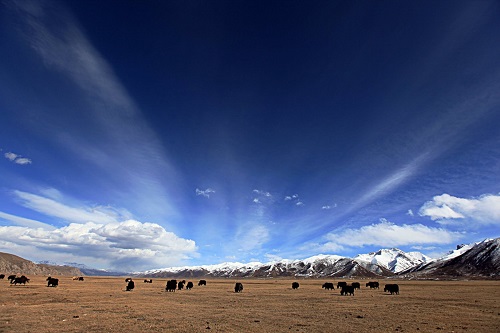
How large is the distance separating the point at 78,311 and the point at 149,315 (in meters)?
7.13

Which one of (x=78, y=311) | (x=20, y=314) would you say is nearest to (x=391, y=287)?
(x=78, y=311)

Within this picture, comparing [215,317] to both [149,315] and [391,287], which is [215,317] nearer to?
A: [149,315]

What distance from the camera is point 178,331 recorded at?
19.1m

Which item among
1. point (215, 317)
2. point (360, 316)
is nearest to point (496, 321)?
point (360, 316)

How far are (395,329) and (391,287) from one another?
1621 inches

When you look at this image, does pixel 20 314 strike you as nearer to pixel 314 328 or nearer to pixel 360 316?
pixel 314 328

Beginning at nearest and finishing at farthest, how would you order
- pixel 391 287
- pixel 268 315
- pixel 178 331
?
pixel 178 331 → pixel 268 315 → pixel 391 287

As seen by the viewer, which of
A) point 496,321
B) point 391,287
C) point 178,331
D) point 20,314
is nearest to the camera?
point 178,331

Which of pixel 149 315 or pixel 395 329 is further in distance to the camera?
pixel 149 315

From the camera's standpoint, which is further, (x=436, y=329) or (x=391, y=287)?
(x=391, y=287)

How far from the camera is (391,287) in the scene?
55750 millimetres

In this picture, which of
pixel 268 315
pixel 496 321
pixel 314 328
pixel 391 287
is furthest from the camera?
pixel 391 287

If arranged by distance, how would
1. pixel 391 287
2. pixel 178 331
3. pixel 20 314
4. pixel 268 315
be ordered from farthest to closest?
pixel 391 287
pixel 268 315
pixel 20 314
pixel 178 331

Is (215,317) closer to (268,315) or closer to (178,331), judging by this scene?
(268,315)
